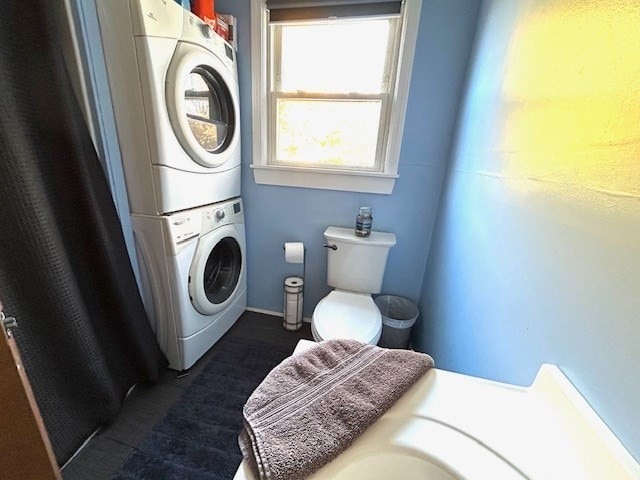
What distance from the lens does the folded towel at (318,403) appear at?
0.42m

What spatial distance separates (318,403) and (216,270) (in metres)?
1.36

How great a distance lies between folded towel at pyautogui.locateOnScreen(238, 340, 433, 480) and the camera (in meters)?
0.42

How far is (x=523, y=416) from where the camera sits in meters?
0.51

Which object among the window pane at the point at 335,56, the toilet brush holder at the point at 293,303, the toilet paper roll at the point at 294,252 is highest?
the window pane at the point at 335,56

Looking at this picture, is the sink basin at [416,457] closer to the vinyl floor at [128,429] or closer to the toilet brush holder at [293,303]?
the vinyl floor at [128,429]

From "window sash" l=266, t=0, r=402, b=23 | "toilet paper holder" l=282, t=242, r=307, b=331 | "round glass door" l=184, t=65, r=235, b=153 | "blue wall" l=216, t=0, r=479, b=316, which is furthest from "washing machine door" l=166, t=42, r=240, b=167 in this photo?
"toilet paper holder" l=282, t=242, r=307, b=331

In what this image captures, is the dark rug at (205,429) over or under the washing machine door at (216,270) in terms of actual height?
under

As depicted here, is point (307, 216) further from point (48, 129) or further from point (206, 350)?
point (48, 129)

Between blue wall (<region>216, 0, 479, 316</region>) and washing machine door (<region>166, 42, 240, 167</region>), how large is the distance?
5.7 inches

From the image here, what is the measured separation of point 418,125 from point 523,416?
134 cm

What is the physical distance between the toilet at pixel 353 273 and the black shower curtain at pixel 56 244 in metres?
0.90

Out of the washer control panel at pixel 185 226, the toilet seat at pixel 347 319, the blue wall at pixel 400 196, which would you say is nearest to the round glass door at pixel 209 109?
the blue wall at pixel 400 196

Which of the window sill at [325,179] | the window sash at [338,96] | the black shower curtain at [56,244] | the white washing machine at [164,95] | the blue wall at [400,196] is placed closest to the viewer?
the black shower curtain at [56,244]

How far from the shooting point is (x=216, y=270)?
5.56ft
